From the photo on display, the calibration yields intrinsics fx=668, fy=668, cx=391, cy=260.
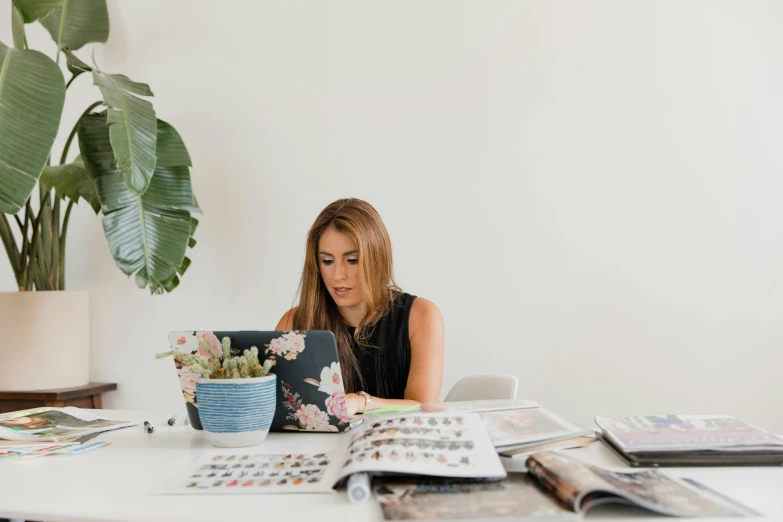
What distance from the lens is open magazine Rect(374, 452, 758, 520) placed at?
85cm

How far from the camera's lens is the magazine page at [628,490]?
2.80 ft

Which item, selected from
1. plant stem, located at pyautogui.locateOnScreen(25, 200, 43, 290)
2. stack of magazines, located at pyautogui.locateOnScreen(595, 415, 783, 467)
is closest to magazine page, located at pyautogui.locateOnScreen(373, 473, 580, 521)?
stack of magazines, located at pyautogui.locateOnScreen(595, 415, 783, 467)

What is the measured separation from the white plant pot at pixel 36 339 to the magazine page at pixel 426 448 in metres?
1.97

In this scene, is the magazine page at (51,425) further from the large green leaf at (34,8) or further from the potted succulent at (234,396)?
the large green leaf at (34,8)

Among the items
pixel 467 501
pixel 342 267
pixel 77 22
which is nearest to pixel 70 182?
pixel 77 22

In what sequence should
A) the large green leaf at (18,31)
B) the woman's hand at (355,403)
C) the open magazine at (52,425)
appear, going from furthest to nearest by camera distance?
the large green leaf at (18,31) → the woman's hand at (355,403) → the open magazine at (52,425)

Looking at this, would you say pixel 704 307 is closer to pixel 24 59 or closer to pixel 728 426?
pixel 728 426

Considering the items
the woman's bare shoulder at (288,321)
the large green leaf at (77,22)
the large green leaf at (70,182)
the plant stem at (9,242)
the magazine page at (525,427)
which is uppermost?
the large green leaf at (77,22)

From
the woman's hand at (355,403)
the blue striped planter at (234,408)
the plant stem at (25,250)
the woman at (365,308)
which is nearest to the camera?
the blue striped planter at (234,408)

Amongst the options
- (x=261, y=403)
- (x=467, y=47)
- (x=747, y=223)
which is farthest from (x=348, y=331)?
(x=747, y=223)

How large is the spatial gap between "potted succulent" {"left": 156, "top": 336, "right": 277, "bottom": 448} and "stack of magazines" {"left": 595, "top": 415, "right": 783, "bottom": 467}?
0.65 metres

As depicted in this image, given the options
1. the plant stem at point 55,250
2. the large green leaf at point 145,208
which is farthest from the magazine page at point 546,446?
the plant stem at point 55,250

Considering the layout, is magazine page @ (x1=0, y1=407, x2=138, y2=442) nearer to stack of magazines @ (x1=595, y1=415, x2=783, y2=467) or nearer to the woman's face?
the woman's face

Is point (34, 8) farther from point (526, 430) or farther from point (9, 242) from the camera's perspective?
point (526, 430)
